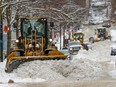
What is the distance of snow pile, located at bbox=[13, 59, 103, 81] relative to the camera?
2072 cm

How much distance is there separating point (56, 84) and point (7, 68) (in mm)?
5020

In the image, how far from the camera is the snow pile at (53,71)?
68.0 feet

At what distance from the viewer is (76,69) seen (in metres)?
22.5

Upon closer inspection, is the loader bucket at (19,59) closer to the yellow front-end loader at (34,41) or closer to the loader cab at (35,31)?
the yellow front-end loader at (34,41)

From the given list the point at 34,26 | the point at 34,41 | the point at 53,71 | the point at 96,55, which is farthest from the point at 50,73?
the point at 96,55

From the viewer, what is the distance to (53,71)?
69.9 feet

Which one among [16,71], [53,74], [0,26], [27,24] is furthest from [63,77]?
[0,26]

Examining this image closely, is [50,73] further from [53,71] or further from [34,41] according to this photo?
[34,41]

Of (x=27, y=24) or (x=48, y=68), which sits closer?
(x=48, y=68)

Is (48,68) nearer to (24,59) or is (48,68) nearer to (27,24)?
(24,59)

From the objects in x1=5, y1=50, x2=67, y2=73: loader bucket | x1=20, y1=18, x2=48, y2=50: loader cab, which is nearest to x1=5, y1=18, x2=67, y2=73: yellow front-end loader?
x1=20, y1=18, x2=48, y2=50: loader cab

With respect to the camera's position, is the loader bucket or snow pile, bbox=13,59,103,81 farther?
the loader bucket

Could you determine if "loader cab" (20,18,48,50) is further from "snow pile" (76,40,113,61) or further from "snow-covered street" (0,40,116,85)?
"snow pile" (76,40,113,61)

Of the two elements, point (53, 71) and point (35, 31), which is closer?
point (53, 71)
